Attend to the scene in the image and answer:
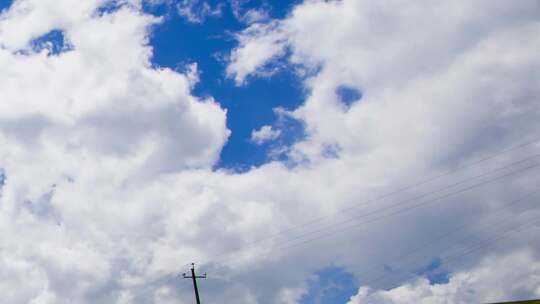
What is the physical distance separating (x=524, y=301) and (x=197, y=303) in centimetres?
3378

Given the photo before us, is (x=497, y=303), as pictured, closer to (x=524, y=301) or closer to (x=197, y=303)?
(x=524, y=301)

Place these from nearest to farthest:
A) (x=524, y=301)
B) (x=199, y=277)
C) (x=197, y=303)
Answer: (x=524, y=301) < (x=197, y=303) < (x=199, y=277)

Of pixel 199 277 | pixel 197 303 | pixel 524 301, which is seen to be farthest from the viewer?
pixel 199 277

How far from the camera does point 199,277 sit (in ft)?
216

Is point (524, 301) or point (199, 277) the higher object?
point (199, 277)

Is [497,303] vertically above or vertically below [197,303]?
below

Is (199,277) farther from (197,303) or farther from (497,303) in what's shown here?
(497,303)

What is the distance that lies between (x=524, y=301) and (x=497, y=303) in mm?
2774

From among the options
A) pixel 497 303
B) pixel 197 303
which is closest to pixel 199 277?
pixel 197 303

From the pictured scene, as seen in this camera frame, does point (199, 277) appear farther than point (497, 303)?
Yes

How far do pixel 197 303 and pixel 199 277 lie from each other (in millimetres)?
4852

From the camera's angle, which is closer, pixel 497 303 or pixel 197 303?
pixel 497 303

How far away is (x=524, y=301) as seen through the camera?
5488 centimetres

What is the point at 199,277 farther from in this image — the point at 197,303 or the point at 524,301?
the point at 524,301
